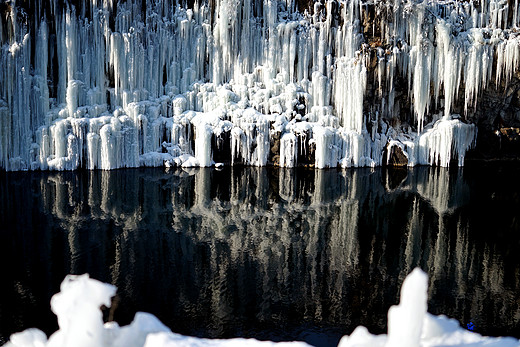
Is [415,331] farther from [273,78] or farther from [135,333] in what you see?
[273,78]

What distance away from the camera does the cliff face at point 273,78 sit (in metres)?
25.6

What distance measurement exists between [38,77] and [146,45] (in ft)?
19.3

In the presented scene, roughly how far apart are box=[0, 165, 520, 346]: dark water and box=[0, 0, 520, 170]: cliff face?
202 inches

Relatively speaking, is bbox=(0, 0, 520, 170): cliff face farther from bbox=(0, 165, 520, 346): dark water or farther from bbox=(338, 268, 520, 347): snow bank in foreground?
bbox=(338, 268, 520, 347): snow bank in foreground

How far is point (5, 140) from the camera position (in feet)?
77.2

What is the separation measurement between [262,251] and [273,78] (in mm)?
17246

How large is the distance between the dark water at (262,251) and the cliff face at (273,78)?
5.14m

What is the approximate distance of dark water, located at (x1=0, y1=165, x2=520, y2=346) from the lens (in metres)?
8.93

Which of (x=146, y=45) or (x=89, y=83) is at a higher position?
(x=146, y=45)

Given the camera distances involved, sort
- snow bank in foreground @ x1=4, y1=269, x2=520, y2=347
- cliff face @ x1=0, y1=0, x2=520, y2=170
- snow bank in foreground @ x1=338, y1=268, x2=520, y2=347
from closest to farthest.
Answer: snow bank in foreground @ x1=338, y1=268, x2=520, y2=347
snow bank in foreground @ x1=4, y1=269, x2=520, y2=347
cliff face @ x1=0, y1=0, x2=520, y2=170

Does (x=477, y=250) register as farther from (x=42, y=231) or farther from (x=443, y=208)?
(x=42, y=231)

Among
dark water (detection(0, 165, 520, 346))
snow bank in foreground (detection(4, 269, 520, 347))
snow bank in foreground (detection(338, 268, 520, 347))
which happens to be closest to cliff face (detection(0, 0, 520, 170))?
dark water (detection(0, 165, 520, 346))

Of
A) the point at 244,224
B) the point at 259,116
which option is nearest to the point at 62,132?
the point at 259,116

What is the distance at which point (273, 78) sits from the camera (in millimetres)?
27969
